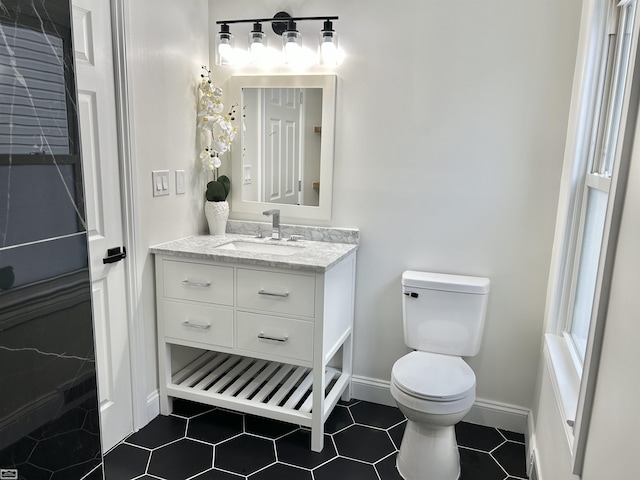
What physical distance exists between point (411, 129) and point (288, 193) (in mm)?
751

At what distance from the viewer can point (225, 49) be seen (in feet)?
8.06

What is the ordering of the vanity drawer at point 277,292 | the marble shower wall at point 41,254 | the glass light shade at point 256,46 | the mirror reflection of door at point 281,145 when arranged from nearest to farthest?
the marble shower wall at point 41,254
the vanity drawer at point 277,292
the glass light shade at point 256,46
the mirror reflection of door at point 281,145

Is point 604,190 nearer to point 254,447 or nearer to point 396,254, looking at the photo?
point 396,254

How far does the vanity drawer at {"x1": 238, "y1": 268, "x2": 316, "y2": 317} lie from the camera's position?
207 centimetres

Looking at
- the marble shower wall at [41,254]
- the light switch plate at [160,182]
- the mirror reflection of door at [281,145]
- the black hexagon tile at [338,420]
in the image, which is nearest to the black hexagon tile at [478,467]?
the black hexagon tile at [338,420]

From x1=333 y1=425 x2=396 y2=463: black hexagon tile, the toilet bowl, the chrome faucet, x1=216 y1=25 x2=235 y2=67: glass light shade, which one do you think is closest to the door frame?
x1=216 y1=25 x2=235 y2=67: glass light shade

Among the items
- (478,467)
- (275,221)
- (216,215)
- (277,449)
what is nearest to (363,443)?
(277,449)

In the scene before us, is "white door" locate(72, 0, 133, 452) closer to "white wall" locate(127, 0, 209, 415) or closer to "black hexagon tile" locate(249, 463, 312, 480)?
"white wall" locate(127, 0, 209, 415)

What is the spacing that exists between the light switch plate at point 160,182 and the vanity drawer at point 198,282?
1.12 feet

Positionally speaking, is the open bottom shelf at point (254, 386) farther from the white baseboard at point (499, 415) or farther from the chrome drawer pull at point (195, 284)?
the white baseboard at point (499, 415)

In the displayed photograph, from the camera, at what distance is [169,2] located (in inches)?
88.5

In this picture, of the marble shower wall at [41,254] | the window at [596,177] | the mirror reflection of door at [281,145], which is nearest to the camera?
the marble shower wall at [41,254]

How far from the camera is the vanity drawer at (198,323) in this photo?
7.30ft

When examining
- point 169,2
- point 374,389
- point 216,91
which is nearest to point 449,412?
point 374,389
